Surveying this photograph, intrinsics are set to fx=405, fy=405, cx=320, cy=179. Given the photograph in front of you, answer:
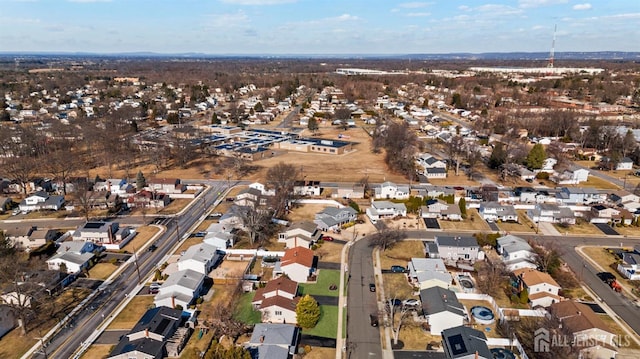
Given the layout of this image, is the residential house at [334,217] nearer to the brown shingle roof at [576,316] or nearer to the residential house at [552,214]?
the residential house at [552,214]

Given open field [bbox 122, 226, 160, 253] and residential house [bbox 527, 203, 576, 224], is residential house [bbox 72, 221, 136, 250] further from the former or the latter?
residential house [bbox 527, 203, 576, 224]

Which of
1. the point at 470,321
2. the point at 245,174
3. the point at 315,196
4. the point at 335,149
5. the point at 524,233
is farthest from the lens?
the point at 335,149

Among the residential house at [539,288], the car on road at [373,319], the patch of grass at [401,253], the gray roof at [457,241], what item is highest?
the gray roof at [457,241]

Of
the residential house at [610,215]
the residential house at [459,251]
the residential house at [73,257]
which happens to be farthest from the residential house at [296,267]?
the residential house at [610,215]

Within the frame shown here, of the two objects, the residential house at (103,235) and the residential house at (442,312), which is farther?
the residential house at (103,235)

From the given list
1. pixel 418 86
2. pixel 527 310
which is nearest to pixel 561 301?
pixel 527 310

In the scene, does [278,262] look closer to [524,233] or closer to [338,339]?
[338,339]

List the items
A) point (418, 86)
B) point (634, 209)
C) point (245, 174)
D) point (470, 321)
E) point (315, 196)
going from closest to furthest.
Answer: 1. point (470, 321)
2. point (634, 209)
3. point (315, 196)
4. point (245, 174)
5. point (418, 86)

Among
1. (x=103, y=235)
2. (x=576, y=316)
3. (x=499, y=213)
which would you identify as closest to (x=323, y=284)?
(x=576, y=316)
